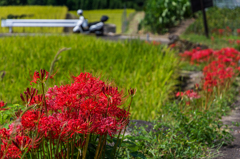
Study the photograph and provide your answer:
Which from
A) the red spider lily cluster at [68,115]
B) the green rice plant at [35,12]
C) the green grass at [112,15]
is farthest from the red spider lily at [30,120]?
the green grass at [112,15]

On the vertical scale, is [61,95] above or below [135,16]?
above

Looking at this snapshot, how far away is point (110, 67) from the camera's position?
5.29 metres

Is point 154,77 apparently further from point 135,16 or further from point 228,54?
point 135,16

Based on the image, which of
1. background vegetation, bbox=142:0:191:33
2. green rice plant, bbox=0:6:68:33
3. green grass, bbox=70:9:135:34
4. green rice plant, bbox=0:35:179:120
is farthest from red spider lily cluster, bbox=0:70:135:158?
green grass, bbox=70:9:135:34

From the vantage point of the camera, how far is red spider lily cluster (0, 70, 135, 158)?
1297mm

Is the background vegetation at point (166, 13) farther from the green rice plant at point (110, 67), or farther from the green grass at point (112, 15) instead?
the green rice plant at point (110, 67)

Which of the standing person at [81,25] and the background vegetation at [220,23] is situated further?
the standing person at [81,25]

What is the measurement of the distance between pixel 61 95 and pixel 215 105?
306cm

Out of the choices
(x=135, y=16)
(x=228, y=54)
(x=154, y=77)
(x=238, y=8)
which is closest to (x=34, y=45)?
(x=154, y=77)

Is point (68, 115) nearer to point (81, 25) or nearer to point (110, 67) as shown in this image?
point (110, 67)

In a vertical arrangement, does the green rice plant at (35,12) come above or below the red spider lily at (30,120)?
below

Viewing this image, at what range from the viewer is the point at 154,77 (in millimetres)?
4953

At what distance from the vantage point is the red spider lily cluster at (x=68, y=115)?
51.1 inches

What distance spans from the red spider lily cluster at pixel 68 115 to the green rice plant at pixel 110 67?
7.00 ft
